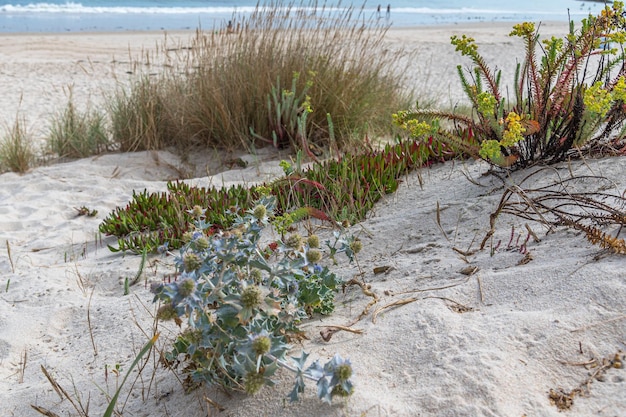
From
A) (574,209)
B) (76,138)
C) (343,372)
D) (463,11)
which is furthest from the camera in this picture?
(463,11)

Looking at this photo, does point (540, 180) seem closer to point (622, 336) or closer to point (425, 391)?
point (622, 336)

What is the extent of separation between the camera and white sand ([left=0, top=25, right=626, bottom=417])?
1.82 meters

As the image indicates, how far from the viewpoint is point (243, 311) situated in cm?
173

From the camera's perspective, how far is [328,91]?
20.1ft

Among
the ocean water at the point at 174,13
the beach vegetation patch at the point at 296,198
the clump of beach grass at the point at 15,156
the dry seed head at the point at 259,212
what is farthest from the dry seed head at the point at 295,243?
the ocean water at the point at 174,13

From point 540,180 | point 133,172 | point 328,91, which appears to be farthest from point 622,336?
point 133,172

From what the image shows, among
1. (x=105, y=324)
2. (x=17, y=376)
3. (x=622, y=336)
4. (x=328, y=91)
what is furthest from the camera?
(x=328, y=91)

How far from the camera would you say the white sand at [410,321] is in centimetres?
182

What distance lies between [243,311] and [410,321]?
0.72m

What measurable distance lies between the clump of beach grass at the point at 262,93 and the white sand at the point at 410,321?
2079 millimetres

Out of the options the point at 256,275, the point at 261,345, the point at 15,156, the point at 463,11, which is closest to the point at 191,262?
the point at 256,275

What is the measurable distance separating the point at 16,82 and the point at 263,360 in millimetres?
11047

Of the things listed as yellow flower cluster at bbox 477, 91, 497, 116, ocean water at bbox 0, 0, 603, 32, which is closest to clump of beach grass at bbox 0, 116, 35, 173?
yellow flower cluster at bbox 477, 91, 497, 116

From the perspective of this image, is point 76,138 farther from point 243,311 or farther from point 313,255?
point 243,311
